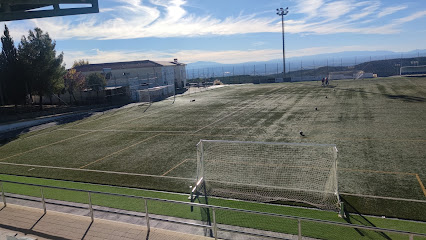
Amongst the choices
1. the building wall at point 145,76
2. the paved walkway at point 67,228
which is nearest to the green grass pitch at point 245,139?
Result: the paved walkway at point 67,228

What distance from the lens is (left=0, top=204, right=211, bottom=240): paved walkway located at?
804 centimetres

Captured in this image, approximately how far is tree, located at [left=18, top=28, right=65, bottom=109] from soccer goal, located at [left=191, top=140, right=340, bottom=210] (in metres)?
28.5

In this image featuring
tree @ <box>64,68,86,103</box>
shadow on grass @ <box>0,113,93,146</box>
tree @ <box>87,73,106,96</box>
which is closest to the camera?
shadow on grass @ <box>0,113,93,146</box>

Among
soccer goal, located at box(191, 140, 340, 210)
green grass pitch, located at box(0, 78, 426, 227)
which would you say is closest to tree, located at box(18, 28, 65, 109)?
green grass pitch, located at box(0, 78, 426, 227)

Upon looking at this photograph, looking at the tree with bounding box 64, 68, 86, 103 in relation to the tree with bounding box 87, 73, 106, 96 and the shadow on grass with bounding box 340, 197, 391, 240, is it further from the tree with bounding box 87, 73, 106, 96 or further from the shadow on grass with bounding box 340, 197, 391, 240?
the shadow on grass with bounding box 340, 197, 391, 240

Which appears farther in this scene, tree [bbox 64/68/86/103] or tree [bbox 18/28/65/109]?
tree [bbox 64/68/86/103]

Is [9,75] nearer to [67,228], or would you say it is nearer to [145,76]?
[145,76]

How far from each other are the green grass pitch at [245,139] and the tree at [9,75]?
10.4 metres

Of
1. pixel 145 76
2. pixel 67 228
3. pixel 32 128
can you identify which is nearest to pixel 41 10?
pixel 67 228

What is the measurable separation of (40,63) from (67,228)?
109 ft

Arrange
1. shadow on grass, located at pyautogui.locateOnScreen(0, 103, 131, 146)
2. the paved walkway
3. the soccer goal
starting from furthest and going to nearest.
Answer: shadow on grass, located at pyautogui.locateOnScreen(0, 103, 131, 146) → the soccer goal → the paved walkway

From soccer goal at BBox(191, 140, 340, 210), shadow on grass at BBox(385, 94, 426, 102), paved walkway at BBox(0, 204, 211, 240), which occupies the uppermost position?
shadow on grass at BBox(385, 94, 426, 102)

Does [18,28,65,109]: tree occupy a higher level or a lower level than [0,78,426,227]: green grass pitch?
higher

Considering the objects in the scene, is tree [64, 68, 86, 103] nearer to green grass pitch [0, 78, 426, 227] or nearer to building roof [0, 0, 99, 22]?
green grass pitch [0, 78, 426, 227]
